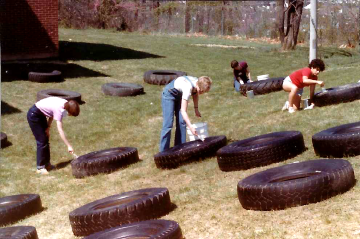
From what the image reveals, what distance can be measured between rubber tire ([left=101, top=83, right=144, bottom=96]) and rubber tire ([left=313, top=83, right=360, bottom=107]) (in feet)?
23.0

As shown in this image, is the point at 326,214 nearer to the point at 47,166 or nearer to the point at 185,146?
the point at 185,146

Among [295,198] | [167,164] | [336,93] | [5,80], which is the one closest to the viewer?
[295,198]

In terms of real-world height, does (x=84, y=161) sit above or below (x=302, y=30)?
below

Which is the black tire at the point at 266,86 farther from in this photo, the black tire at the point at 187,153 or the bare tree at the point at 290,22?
the bare tree at the point at 290,22

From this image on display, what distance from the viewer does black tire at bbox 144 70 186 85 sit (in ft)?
66.5

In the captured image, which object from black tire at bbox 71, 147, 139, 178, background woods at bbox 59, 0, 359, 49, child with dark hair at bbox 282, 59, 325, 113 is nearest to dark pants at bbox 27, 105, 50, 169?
black tire at bbox 71, 147, 139, 178

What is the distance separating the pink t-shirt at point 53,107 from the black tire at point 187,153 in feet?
6.12

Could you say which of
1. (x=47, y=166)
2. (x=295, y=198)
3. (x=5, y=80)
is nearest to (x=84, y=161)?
(x=47, y=166)

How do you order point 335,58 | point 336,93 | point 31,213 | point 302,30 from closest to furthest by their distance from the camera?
point 31,213 → point 336,93 → point 335,58 → point 302,30

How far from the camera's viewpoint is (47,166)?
12.1 meters

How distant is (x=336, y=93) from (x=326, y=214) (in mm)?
6639

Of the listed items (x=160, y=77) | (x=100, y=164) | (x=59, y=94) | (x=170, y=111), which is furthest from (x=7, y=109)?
(x=170, y=111)

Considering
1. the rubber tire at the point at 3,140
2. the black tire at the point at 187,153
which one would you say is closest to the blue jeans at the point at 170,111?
the black tire at the point at 187,153

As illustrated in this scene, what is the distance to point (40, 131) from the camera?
11.6 m
